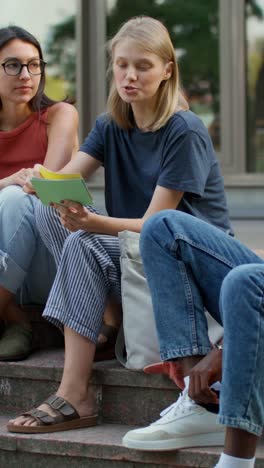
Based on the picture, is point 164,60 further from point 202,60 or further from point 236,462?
point 202,60

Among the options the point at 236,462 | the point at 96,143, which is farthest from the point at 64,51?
the point at 236,462

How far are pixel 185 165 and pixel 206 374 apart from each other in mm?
829

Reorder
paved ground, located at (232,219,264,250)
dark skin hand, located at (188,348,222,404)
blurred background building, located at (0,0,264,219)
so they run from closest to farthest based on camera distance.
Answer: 1. dark skin hand, located at (188,348,222,404)
2. paved ground, located at (232,219,264,250)
3. blurred background building, located at (0,0,264,219)

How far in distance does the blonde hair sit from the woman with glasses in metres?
0.44

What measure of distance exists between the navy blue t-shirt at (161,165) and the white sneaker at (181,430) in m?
0.77

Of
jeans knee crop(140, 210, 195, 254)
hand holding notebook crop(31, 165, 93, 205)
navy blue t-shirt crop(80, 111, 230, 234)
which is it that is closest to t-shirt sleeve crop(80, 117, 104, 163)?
navy blue t-shirt crop(80, 111, 230, 234)

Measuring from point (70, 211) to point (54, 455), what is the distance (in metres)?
0.82

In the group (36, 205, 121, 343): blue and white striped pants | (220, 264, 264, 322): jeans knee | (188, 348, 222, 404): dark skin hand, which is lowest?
(188, 348, 222, 404): dark skin hand

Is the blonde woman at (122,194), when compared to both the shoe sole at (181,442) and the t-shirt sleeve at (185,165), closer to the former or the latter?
the t-shirt sleeve at (185,165)

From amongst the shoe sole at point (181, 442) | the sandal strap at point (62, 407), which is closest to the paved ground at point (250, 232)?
the sandal strap at point (62, 407)

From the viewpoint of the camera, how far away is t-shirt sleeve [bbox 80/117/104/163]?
3.92m

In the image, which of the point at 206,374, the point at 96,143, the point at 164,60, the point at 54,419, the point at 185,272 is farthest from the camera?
the point at 96,143

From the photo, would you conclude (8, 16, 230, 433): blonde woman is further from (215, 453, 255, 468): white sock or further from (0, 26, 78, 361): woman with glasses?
(215, 453, 255, 468): white sock

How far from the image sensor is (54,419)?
3.47m
